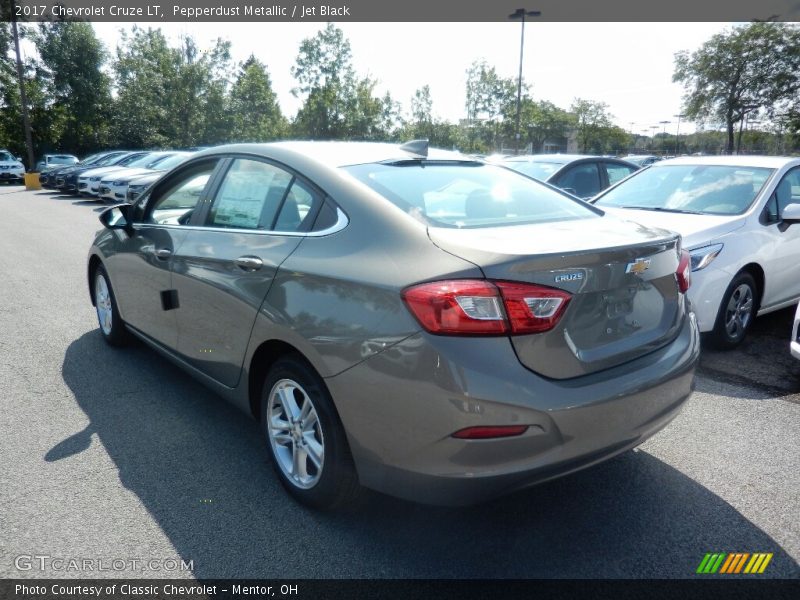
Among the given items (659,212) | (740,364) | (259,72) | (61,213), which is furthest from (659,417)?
(259,72)

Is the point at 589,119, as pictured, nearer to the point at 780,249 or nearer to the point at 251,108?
the point at 251,108

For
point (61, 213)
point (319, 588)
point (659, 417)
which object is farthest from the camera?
point (61, 213)

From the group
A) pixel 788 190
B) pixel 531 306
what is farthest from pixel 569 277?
pixel 788 190

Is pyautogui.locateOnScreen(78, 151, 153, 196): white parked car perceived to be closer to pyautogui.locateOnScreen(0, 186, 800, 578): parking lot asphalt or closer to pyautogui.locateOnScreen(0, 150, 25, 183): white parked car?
pyautogui.locateOnScreen(0, 186, 800, 578): parking lot asphalt

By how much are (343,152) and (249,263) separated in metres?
0.77

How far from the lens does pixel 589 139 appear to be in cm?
6016

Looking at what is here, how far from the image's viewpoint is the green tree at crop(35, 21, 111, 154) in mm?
41719

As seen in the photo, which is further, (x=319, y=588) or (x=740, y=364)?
(x=740, y=364)

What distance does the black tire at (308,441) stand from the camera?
2.56 metres

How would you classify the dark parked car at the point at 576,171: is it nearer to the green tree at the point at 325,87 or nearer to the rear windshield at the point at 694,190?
the rear windshield at the point at 694,190

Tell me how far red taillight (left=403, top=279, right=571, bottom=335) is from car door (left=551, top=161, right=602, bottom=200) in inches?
271

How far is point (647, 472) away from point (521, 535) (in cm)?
91

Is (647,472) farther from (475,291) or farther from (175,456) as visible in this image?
(175,456)

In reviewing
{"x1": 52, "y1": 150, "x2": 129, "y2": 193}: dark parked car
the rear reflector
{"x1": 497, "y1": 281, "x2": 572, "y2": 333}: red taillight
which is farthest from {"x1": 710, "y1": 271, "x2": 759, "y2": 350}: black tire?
{"x1": 52, "y1": 150, "x2": 129, "y2": 193}: dark parked car
